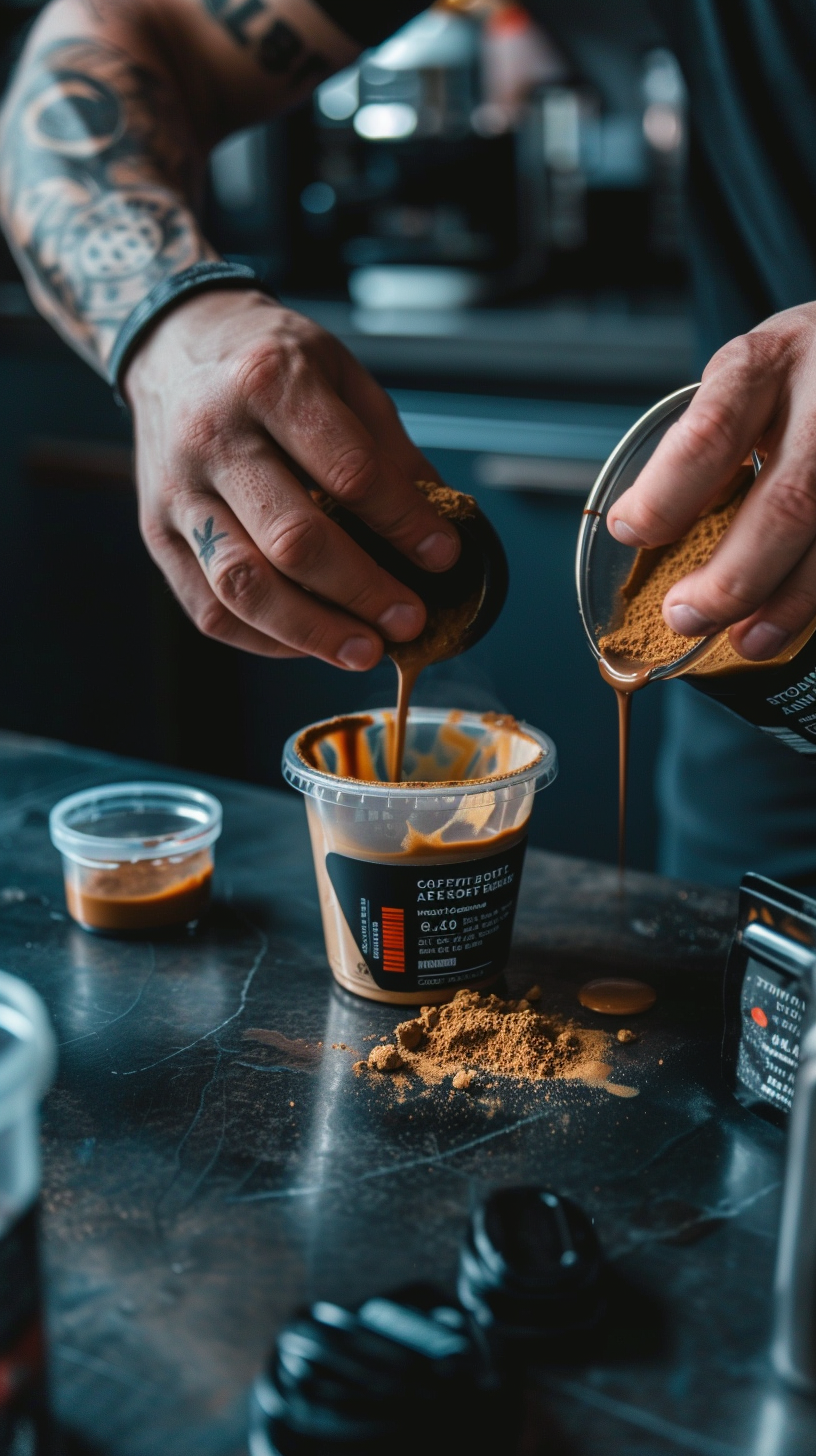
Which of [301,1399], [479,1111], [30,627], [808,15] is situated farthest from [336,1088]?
[30,627]

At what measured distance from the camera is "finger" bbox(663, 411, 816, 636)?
80cm

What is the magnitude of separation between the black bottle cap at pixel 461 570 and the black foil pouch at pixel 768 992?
35cm

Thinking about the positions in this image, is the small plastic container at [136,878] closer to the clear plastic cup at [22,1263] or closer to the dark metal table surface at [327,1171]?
the dark metal table surface at [327,1171]

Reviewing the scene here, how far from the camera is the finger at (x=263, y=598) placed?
991 mm

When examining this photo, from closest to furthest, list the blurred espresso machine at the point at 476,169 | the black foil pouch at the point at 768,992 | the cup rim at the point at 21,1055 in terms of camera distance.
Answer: the cup rim at the point at 21,1055 → the black foil pouch at the point at 768,992 → the blurred espresso machine at the point at 476,169

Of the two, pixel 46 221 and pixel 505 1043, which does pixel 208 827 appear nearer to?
pixel 505 1043

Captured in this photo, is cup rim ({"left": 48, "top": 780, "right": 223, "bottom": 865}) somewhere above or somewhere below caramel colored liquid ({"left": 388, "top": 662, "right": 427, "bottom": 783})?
below

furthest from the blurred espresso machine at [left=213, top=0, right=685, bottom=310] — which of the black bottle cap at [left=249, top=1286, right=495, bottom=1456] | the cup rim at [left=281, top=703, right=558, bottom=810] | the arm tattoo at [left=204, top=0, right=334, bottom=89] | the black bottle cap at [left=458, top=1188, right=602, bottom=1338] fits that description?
the black bottle cap at [left=249, top=1286, right=495, bottom=1456]

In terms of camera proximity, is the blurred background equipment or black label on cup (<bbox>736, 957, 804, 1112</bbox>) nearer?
black label on cup (<bbox>736, 957, 804, 1112</bbox>)

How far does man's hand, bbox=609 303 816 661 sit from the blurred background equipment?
150 centimetres

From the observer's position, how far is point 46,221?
1354 millimetres

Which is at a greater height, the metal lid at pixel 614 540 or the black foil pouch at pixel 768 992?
the metal lid at pixel 614 540

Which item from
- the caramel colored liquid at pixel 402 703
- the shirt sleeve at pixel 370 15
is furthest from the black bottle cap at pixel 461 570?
the shirt sleeve at pixel 370 15

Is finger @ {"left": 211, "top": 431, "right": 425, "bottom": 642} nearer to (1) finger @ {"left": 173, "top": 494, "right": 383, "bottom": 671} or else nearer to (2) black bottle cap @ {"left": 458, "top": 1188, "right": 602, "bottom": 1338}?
(1) finger @ {"left": 173, "top": 494, "right": 383, "bottom": 671}
